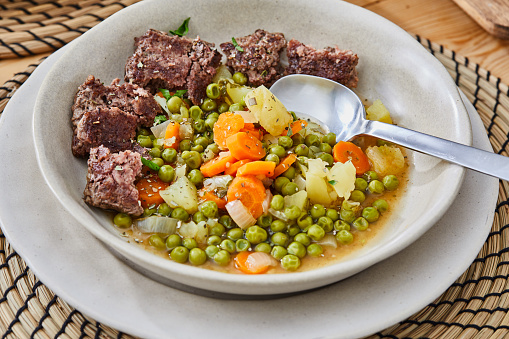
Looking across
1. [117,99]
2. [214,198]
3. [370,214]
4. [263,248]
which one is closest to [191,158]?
[214,198]

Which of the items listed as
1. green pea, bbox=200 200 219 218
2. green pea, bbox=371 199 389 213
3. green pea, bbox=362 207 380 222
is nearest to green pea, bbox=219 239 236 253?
green pea, bbox=200 200 219 218

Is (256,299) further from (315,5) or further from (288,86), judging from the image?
(315,5)

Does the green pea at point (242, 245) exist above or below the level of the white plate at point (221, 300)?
below

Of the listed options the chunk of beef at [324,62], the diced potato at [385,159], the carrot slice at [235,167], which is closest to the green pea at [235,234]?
the carrot slice at [235,167]

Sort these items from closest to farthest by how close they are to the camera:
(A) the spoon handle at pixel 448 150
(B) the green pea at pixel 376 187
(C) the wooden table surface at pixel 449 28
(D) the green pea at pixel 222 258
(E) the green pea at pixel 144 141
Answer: (A) the spoon handle at pixel 448 150 < (D) the green pea at pixel 222 258 < (B) the green pea at pixel 376 187 < (E) the green pea at pixel 144 141 < (C) the wooden table surface at pixel 449 28

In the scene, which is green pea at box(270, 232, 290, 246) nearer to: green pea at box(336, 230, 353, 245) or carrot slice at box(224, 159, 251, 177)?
green pea at box(336, 230, 353, 245)

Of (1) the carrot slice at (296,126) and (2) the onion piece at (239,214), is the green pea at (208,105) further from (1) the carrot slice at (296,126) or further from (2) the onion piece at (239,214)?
(2) the onion piece at (239,214)

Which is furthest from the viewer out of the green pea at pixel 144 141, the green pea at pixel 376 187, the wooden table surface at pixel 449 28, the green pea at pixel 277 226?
the wooden table surface at pixel 449 28

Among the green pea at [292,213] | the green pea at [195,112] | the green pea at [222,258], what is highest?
the green pea at [195,112]

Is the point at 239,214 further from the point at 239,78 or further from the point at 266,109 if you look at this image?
the point at 239,78
